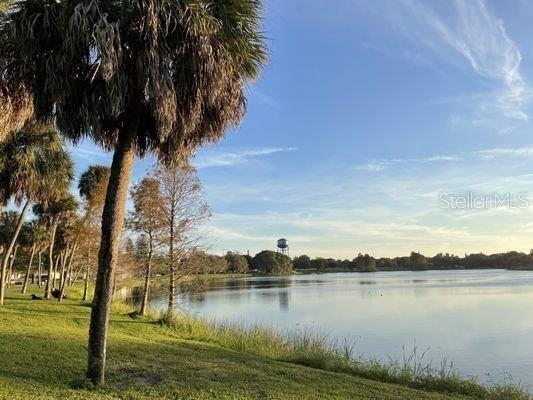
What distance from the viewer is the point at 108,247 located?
8445mm

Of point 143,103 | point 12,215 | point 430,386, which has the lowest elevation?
point 430,386

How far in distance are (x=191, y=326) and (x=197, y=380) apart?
1242 centimetres

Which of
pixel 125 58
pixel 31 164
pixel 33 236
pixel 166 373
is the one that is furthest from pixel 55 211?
pixel 125 58

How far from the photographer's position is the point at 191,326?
21.8m

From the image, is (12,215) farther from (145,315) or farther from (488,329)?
(488,329)

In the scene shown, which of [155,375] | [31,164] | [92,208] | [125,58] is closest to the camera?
[125,58]

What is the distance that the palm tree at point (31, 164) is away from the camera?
2120cm

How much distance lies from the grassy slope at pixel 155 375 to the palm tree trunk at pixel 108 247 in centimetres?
51

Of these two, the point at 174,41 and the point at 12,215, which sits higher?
the point at 12,215

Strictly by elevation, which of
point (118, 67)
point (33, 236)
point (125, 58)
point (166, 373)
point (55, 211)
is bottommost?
point (166, 373)

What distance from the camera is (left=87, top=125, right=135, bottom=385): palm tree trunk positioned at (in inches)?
323

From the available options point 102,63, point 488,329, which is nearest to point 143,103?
point 102,63

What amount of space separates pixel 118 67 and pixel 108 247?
9.76 ft

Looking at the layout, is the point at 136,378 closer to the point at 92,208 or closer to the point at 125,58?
the point at 125,58
